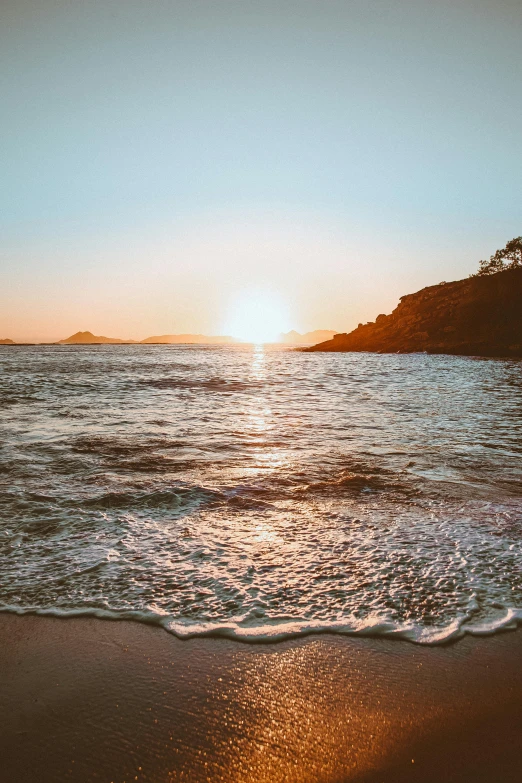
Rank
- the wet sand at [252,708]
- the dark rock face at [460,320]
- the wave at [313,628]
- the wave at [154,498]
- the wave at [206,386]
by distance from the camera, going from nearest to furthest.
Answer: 1. the wet sand at [252,708]
2. the wave at [313,628]
3. the wave at [154,498]
4. the wave at [206,386]
5. the dark rock face at [460,320]

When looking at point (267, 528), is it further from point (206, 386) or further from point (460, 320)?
point (460, 320)

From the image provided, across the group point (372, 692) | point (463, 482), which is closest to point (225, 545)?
point (372, 692)

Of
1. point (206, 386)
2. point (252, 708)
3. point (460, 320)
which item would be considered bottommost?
point (252, 708)

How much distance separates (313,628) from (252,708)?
81 centimetres

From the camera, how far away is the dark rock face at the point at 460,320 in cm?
6047

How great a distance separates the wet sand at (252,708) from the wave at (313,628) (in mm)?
69

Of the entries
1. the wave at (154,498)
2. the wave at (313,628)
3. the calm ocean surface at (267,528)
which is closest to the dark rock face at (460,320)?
the calm ocean surface at (267,528)

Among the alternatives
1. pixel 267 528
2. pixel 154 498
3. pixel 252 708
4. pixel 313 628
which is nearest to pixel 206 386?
pixel 154 498

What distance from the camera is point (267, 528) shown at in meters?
4.85

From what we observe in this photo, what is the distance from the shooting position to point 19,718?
7.77 feet

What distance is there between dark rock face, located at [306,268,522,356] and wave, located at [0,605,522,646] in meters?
61.2

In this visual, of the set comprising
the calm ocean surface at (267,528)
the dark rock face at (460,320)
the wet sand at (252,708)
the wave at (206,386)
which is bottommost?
the wet sand at (252,708)

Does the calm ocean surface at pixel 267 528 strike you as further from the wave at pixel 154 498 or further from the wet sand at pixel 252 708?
the wet sand at pixel 252 708

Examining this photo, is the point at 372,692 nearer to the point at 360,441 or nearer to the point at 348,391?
the point at 360,441
